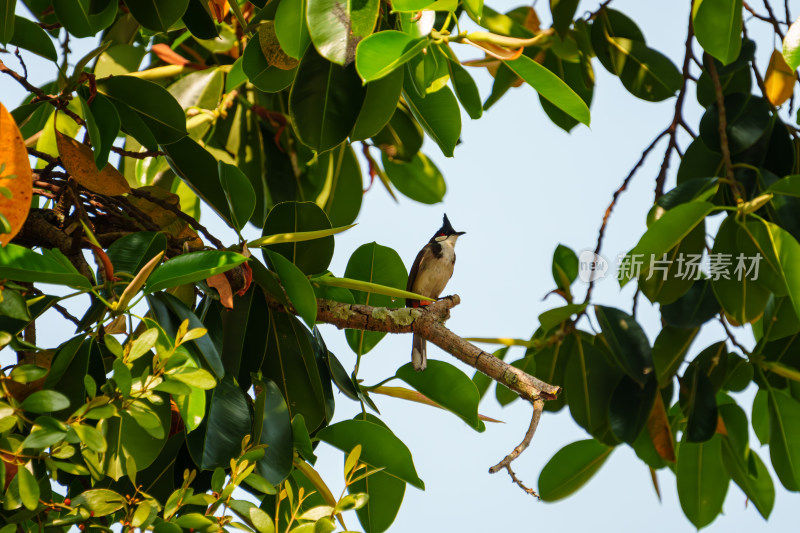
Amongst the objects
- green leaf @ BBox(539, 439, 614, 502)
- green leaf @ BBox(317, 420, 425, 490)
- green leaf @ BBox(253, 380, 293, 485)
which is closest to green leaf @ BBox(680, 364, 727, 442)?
green leaf @ BBox(539, 439, 614, 502)

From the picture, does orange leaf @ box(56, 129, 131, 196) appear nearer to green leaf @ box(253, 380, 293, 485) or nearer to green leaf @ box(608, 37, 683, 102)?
green leaf @ box(253, 380, 293, 485)

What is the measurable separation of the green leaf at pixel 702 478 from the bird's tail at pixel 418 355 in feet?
2.66

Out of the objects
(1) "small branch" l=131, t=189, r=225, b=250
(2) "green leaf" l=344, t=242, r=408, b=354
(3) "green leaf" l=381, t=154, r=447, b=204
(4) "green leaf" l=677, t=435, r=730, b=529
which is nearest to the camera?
(1) "small branch" l=131, t=189, r=225, b=250

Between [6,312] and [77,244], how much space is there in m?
0.36

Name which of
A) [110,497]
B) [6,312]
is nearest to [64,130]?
[6,312]

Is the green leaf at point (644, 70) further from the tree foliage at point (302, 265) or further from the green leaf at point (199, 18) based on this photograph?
the green leaf at point (199, 18)

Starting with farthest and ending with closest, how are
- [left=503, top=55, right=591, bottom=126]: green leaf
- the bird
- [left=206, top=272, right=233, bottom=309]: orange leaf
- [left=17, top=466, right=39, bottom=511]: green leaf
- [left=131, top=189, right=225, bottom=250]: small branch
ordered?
the bird
[left=131, top=189, right=225, bottom=250]: small branch
[left=206, top=272, right=233, bottom=309]: orange leaf
[left=503, top=55, right=591, bottom=126]: green leaf
[left=17, top=466, right=39, bottom=511]: green leaf

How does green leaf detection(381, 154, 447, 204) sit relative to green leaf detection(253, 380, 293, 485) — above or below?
above

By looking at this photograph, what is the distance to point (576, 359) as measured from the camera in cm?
223

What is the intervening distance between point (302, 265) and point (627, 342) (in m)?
0.95

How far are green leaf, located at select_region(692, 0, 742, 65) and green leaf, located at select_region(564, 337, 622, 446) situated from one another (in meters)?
0.89

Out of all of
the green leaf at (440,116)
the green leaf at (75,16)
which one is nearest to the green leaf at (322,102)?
the green leaf at (440,116)

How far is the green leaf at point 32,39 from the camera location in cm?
139

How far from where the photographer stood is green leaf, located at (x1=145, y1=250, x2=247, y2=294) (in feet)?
3.56
